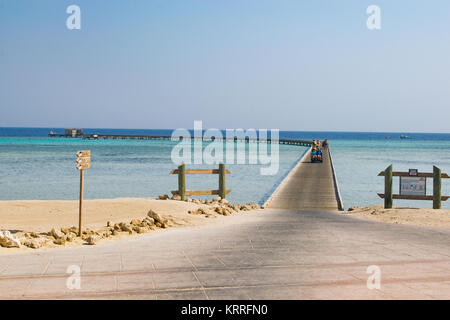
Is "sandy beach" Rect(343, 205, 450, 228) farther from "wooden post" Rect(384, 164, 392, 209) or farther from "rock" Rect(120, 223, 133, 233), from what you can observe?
"rock" Rect(120, 223, 133, 233)

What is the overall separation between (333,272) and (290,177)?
21434 millimetres

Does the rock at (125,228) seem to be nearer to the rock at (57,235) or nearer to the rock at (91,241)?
the rock at (91,241)

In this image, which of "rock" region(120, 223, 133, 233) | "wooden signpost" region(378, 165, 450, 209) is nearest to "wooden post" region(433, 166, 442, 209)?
"wooden signpost" region(378, 165, 450, 209)

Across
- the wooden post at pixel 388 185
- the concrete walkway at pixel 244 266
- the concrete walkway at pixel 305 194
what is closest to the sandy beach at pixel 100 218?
the concrete walkway at pixel 244 266

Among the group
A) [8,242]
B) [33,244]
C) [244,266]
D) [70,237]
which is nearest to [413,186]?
[244,266]

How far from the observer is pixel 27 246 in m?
8.52

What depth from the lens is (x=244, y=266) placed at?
6941 mm

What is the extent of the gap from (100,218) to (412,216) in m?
9.36

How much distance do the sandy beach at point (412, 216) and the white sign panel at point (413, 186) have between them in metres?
0.87

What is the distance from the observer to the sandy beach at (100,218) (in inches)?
387

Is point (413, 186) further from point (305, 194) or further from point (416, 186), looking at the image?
point (305, 194)

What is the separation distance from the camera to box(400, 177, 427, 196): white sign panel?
50.4ft
